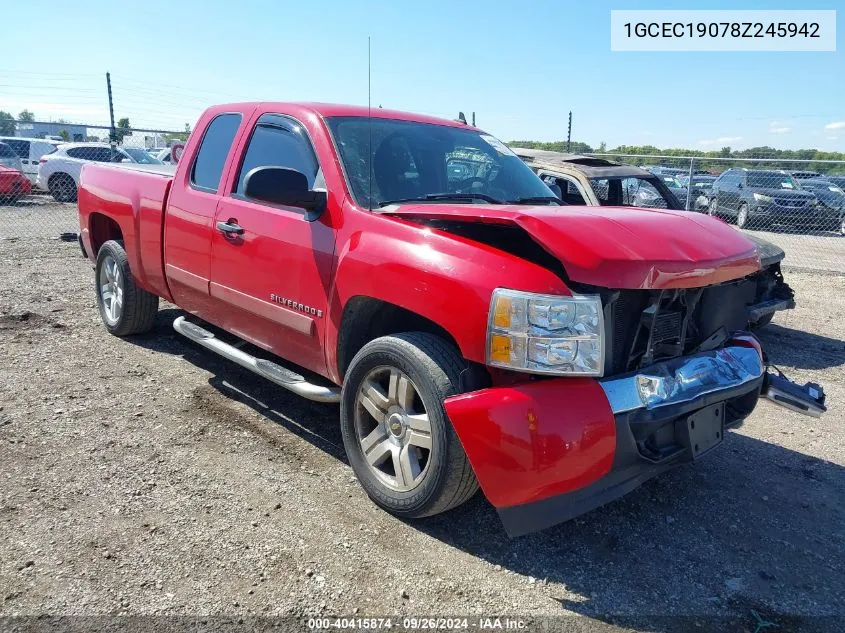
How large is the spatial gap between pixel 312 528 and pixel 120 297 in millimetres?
3462

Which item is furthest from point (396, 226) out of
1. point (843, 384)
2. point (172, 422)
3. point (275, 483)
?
point (843, 384)

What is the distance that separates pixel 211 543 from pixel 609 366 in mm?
1871

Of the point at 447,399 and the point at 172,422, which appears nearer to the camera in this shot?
the point at 447,399

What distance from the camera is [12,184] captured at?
53.3 ft

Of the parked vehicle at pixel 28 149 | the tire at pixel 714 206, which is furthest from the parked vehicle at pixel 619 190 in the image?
the parked vehicle at pixel 28 149

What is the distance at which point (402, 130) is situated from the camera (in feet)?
13.2

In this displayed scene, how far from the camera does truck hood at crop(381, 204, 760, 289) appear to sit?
2578 mm

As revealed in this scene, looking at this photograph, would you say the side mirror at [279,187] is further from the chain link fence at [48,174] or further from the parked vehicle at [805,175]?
the parked vehicle at [805,175]

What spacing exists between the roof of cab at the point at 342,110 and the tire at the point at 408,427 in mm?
1547

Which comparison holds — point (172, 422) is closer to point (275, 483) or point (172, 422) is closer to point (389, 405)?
point (275, 483)

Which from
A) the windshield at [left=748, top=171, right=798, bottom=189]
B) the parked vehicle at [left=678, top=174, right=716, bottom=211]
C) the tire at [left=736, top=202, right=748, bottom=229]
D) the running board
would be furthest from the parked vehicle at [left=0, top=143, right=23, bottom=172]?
the windshield at [left=748, top=171, right=798, bottom=189]

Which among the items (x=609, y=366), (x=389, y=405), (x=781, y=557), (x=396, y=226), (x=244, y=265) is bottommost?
(x=781, y=557)

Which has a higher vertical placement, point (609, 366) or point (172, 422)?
point (609, 366)

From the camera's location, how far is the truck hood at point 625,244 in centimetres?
258
